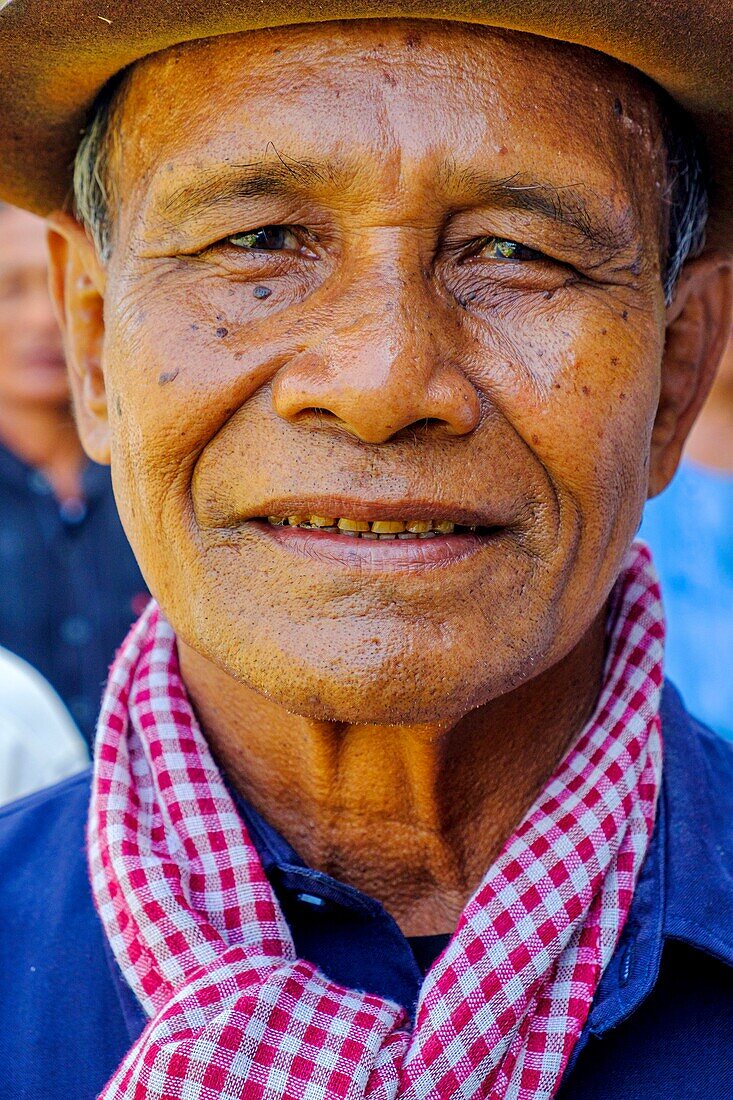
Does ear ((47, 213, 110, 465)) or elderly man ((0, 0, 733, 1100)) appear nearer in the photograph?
elderly man ((0, 0, 733, 1100))

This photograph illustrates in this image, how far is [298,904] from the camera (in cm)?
198

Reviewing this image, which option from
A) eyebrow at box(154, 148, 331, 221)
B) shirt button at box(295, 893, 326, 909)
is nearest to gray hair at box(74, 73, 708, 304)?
eyebrow at box(154, 148, 331, 221)

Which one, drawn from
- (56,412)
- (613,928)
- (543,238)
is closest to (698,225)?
(543,238)

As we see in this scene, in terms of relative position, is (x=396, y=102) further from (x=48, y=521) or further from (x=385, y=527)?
(x=48, y=521)

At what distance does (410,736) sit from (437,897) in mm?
315

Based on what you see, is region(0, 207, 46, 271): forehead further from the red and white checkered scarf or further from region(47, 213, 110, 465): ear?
the red and white checkered scarf

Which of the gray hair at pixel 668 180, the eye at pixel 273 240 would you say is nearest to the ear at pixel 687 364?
the gray hair at pixel 668 180

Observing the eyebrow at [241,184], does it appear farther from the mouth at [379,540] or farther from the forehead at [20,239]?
the forehead at [20,239]

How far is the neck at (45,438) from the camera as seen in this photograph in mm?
4594

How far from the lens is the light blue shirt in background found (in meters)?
4.10

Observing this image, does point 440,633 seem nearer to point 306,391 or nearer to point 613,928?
point 306,391

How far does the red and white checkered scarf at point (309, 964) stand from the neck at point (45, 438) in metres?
2.54

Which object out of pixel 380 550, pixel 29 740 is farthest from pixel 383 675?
pixel 29 740

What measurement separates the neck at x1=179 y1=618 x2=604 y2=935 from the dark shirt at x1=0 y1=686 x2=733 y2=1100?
0.29 feet
